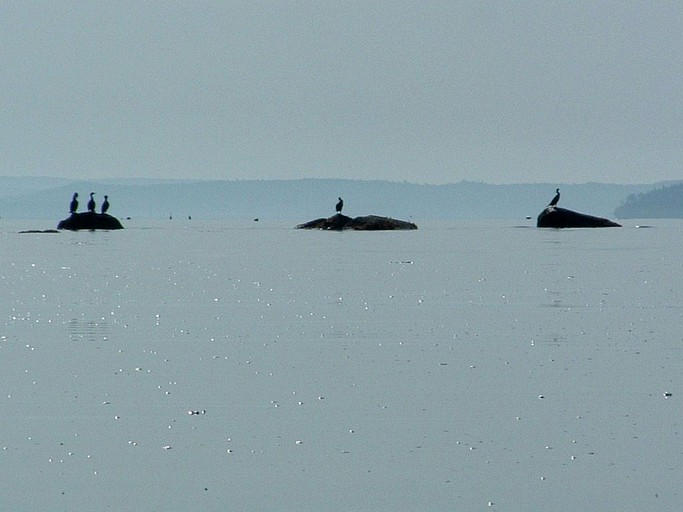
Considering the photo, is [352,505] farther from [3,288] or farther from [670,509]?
[3,288]

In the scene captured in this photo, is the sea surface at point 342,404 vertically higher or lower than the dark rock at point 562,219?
lower

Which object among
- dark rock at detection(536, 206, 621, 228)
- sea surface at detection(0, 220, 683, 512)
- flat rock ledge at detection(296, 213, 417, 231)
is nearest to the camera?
sea surface at detection(0, 220, 683, 512)

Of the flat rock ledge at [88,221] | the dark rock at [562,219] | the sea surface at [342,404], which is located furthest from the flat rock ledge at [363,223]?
the sea surface at [342,404]

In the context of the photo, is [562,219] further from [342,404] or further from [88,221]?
[342,404]

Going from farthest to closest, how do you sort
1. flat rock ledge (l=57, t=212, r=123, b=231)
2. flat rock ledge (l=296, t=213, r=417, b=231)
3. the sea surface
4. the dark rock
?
flat rock ledge (l=296, t=213, r=417, b=231)
the dark rock
flat rock ledge (l=57, t=212, r=123, b=231)
the sea surface

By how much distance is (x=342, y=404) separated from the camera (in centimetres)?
1928

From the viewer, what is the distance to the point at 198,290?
45656 millimetres

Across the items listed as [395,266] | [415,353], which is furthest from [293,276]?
[415,353]

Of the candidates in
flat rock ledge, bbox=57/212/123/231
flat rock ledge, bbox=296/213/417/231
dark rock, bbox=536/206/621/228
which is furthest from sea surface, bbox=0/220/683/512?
flat rock ledge, bbox=296/213/417/231

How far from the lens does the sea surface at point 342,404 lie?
14289 mm

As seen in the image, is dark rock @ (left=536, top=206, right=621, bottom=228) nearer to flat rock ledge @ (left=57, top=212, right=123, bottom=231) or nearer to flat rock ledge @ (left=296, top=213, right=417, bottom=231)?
flat rock ledge @ (left=296, top=213, right=417, bottom=231)

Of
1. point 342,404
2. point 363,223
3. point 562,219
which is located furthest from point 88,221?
point 342,404

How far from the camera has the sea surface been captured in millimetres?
14289

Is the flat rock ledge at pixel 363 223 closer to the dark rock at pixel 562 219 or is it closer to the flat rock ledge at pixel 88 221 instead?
the dark rock at pixel 562 219
